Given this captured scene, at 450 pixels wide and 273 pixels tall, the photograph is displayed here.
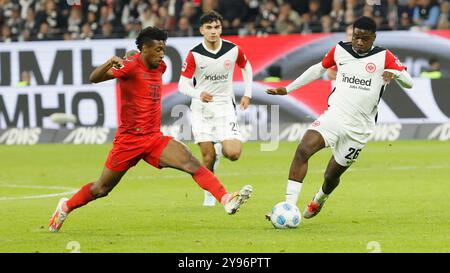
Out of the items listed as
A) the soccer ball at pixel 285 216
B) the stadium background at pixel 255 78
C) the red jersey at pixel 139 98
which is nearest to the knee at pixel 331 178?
the soccer ball at pixel 285 216

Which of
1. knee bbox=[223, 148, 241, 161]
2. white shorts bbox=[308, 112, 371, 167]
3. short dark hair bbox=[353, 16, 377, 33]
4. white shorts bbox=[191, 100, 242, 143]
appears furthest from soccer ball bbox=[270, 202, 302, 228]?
white shorts bbox=[191, 100, 242, 143]

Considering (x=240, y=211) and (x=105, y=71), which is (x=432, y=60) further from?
(x=105, y=71)

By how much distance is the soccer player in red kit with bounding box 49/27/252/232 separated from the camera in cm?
1213

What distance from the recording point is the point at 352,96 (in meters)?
12.7

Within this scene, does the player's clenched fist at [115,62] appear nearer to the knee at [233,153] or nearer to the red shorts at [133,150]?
the red shorts at [133,150]

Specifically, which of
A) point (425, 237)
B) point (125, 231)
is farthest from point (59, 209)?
point (425, 237)

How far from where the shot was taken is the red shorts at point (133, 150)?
12.2 metres

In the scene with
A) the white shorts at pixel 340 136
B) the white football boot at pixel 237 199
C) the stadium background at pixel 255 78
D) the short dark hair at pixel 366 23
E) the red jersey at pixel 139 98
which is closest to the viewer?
the white football boot at pixel 237 199

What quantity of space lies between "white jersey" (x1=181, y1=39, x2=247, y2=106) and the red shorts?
364 cm

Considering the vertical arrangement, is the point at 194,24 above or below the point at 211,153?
below

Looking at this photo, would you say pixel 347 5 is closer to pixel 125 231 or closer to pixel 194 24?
pixel 194 24

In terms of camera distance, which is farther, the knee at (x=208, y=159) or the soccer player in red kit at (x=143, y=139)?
the knee at (x=208, y=159)

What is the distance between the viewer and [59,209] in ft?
40.5

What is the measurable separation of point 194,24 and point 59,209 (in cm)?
1840
